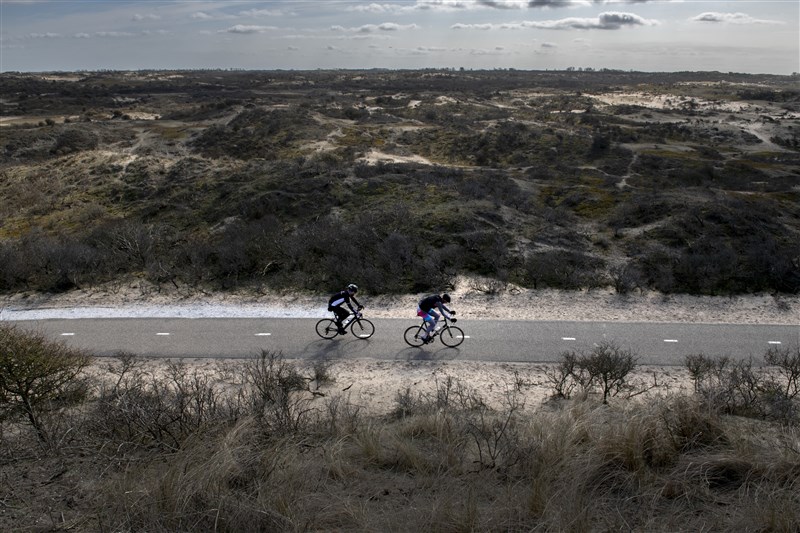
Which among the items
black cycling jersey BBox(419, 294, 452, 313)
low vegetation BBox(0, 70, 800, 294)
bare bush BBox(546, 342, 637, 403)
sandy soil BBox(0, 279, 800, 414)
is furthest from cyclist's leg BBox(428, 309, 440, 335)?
low vegetation BBox(0, 70, 800, 294)

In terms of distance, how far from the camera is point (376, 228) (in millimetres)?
22234

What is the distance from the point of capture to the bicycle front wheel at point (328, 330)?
1337 cm

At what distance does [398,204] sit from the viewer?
25.3m

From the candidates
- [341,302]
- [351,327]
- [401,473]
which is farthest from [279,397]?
[351,327]

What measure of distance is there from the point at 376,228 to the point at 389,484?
56.0 ft

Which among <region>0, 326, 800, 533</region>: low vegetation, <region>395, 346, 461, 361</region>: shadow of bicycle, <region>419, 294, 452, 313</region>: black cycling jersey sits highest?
<region>419, 294, 452, 313</region>: black cycling jersey

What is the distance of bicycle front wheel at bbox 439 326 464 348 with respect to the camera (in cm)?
1287

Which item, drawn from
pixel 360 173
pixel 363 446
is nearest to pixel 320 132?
pixel 360 173

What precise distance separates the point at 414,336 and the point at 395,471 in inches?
279

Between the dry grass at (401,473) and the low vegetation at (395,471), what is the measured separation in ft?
0.06

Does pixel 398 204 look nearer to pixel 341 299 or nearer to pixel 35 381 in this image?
pixel 341 299

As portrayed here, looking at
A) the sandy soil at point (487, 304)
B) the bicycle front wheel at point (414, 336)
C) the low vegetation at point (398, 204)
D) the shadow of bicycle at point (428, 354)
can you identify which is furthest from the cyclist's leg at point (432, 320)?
the low vegetation at point (398, 204)

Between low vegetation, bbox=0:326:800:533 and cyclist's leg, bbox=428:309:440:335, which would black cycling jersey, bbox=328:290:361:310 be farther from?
low vegetation, bbox=0:326:800:533

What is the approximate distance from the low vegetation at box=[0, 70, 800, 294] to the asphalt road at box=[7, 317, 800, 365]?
2.73 metres
